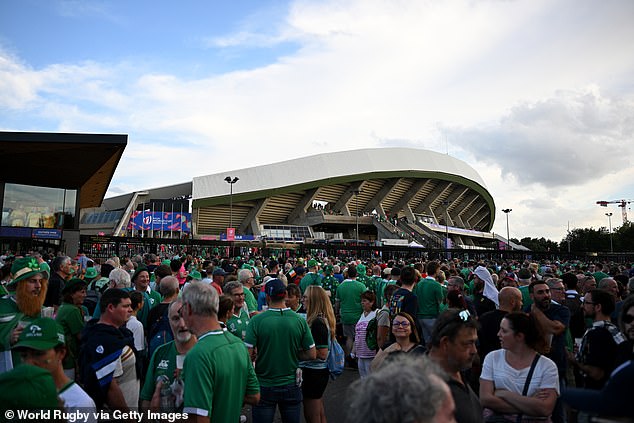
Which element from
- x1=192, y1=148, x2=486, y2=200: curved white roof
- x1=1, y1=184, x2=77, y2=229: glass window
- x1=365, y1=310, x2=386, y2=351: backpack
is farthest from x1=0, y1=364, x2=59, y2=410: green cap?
x1=192, y1=148, x2=486, y2=200: curved white roof

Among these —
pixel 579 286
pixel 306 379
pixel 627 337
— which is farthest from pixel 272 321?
pixel 579 286

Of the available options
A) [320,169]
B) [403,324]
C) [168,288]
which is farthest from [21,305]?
[320,169]

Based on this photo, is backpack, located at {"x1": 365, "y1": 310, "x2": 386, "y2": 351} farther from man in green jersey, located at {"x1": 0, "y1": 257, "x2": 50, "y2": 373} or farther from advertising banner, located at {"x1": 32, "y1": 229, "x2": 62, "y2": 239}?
advertising banner, located at {"x1": 32, "y1": 229, "x2": 62, "y2": 239}

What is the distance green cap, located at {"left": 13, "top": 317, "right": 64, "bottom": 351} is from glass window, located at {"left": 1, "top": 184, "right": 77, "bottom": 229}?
2443 cm

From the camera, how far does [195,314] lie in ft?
9.00

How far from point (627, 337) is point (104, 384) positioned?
12.0ft

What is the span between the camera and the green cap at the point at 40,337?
228 cm

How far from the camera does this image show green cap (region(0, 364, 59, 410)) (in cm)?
171

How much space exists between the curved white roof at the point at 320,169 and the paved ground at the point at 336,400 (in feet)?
145

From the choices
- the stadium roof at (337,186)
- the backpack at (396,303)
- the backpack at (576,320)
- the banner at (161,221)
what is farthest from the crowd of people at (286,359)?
the stadium roof at (337,186)

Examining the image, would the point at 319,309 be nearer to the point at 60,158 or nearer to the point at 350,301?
the point at 350,301

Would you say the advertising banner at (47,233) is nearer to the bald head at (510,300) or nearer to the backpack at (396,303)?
the backpack at (396,303)

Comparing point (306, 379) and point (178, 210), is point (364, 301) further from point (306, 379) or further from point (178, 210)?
point (178, 210)

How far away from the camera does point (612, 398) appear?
54.8 inches
